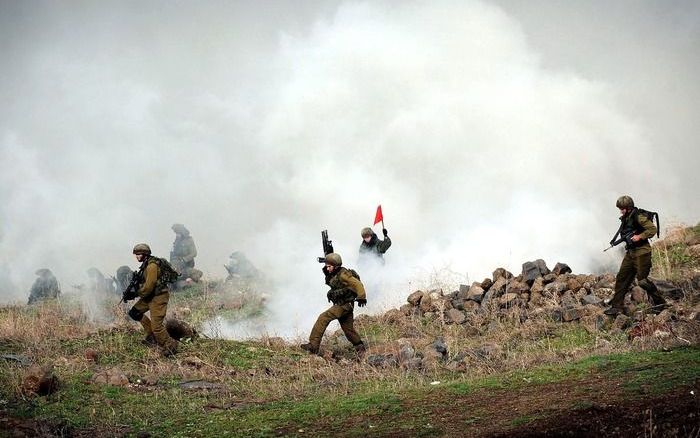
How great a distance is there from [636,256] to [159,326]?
814 centimetres

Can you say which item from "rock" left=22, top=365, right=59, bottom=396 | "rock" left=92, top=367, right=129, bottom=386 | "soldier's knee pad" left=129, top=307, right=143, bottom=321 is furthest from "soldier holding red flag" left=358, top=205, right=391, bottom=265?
"rock" left=22, top=365, right=59, bottom=396

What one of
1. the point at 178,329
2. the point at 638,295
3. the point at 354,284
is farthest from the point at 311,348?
the point at 638,295

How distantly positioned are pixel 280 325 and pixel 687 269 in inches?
367

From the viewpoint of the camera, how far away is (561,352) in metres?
10.8

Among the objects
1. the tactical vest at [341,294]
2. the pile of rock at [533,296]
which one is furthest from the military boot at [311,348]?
the pile of rock at [533,296]

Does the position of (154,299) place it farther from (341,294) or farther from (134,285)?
(341,294)

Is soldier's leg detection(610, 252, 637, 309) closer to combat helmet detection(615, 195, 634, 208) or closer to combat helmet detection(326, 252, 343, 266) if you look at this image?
combat helmet detection(615, 195, 634, 208)

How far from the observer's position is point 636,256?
41.4 feet

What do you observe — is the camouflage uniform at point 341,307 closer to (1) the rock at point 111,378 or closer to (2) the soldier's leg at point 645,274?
(1) the rock at point 111,378

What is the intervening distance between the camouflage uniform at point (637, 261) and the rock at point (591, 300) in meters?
1.22

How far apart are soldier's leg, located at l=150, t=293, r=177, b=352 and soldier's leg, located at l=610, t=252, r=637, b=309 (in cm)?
773

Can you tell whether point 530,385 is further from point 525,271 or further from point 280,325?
point 280,325

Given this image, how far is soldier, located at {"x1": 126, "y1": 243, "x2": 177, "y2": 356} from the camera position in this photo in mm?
12320

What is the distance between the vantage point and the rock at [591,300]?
14383 millimetres
